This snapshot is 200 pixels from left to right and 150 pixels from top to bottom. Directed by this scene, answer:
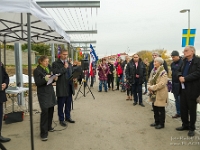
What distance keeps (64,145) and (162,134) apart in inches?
84.7

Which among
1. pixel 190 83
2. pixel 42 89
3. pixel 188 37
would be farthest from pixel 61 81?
pixel 188 37

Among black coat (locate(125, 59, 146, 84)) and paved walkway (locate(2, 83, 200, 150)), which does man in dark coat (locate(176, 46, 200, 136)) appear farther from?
black coat (locate(125, 59, 146, 84))

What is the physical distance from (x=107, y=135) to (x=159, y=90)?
5.24 feet

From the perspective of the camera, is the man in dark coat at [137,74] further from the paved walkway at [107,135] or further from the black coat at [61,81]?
the black coat at [61,81]

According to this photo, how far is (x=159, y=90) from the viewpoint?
446 centimetres

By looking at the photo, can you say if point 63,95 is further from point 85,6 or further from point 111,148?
point 85,6

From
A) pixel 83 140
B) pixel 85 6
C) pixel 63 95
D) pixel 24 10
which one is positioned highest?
pixel 85 6

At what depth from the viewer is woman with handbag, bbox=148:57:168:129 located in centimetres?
439

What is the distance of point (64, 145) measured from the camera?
3.70 metres

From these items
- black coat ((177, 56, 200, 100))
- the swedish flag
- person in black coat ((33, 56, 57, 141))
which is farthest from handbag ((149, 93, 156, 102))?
the swedish flag

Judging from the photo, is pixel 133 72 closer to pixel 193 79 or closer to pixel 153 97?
pixel 153 97

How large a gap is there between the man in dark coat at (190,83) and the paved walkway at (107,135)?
1.64ft

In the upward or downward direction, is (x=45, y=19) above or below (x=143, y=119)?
above

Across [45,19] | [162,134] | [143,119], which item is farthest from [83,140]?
[45,19]
